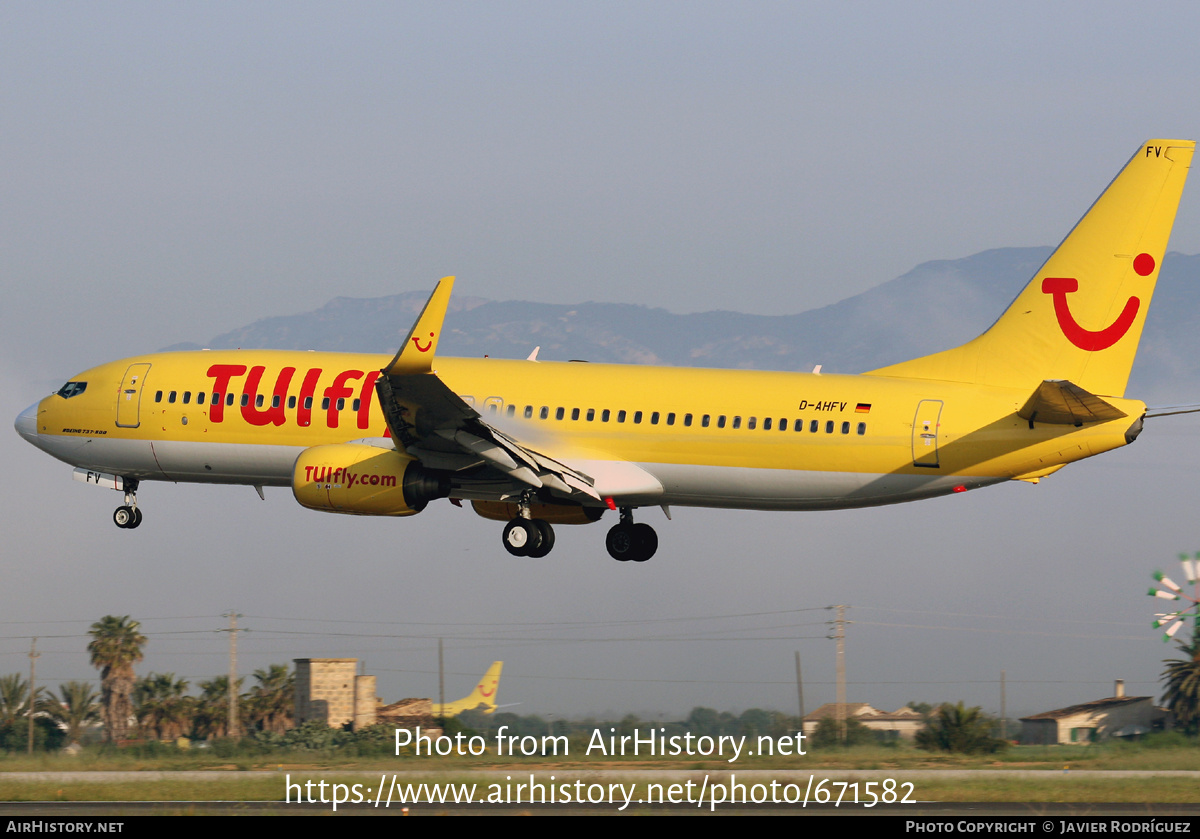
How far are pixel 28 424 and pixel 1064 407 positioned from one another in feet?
107

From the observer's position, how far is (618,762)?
122 feet

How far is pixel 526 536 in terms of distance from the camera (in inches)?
1668

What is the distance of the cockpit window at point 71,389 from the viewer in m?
47.2

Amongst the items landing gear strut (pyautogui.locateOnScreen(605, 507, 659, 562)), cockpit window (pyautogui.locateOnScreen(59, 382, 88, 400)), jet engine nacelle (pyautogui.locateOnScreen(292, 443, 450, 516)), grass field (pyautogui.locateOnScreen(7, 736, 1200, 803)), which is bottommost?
grass field (pyautogui.locateOnScreen(7, 736, 1200, 803))

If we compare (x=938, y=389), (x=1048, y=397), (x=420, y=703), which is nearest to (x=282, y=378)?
(x=420, y=703)

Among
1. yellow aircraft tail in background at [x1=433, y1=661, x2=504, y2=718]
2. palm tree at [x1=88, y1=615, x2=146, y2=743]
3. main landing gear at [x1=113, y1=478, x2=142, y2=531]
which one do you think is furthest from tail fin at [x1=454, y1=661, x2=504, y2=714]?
main landing gear at [x1=113, y1=478, x2=142, y2=531]

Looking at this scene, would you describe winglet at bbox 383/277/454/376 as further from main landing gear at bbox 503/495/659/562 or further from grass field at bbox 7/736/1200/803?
grass field at bbox 7/736/1200/803

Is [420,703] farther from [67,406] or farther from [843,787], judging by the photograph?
[843,787]

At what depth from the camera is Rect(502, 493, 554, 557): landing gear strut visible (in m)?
42.4

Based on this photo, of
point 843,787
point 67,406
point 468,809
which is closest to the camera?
point 468,809

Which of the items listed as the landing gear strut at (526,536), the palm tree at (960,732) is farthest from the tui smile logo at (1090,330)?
the landing gear strut at (526,536)

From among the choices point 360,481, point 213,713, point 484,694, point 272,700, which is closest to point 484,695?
point 484,694

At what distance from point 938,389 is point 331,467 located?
16610mm

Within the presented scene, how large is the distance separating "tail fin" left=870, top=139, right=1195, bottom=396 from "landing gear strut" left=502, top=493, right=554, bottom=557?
→ 1125cm
